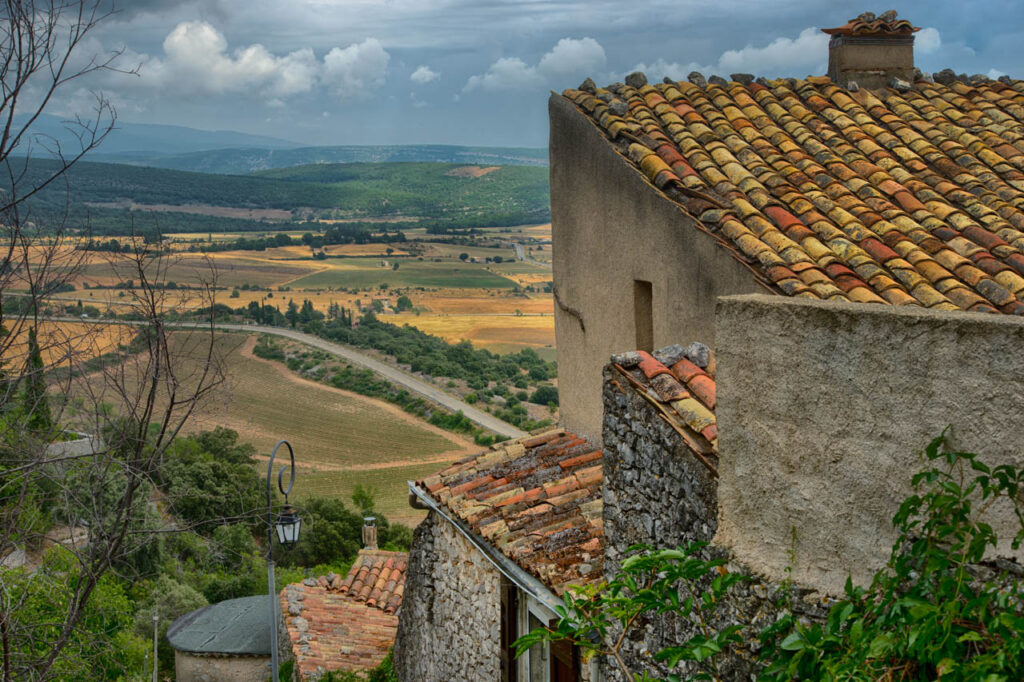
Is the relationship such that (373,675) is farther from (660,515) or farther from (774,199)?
(660,515)

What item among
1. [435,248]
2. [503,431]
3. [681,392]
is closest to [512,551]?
[681,392]

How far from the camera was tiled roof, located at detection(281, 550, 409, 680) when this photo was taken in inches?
497

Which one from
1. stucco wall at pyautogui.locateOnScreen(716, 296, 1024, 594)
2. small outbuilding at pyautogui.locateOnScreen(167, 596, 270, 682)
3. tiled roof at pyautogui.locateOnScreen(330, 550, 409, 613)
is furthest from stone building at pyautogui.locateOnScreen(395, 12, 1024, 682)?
small outbuilding at pyautogui.locateOnScreen(167, 596, 270, 682)

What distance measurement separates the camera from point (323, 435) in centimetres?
6025

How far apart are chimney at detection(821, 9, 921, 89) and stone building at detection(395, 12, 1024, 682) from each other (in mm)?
26

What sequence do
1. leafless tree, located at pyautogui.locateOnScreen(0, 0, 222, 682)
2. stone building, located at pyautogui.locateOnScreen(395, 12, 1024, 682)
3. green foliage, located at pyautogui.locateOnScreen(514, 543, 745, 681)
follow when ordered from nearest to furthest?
stone building, located at pyautogui.locateOnScreen(395, 12, 1024, 682) < green foliage, located at pyautogui.locateOnScreen(514, 543, 745, 681) < leafless tree, located at pyautogui.locateOnScreen(0, 0, 222, 682)

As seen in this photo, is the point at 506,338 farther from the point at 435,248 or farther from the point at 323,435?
Answer: the point at 435,248

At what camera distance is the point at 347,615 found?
1474 centimetres

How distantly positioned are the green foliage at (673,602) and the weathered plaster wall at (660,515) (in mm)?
75

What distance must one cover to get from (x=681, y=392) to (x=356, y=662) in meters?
9.21

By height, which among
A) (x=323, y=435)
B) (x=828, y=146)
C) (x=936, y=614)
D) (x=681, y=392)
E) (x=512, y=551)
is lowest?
(x=323, y=435)

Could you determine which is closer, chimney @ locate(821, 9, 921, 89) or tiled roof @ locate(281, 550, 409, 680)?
chimney @ locate(821, 9, 921, 89)

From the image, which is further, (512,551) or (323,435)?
(323,435)

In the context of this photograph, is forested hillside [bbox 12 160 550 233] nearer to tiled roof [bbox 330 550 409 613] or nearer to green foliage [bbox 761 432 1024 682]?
tiled roof [bbox 330 550 409 613]
